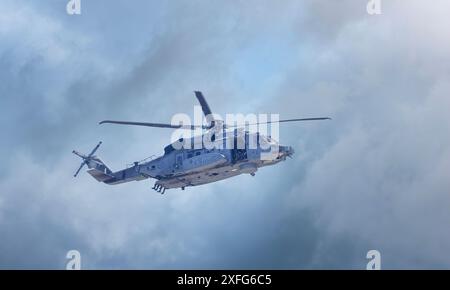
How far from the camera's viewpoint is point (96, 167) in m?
116

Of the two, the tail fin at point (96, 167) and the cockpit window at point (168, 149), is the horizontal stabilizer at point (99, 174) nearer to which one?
the tail fin at point (96, 167)

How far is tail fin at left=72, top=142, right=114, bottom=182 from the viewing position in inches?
4564

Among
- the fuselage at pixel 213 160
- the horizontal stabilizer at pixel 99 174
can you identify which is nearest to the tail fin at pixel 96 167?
the horizontal stabilizer at pixel 99 174

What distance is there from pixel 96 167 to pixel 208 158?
55.9 ft

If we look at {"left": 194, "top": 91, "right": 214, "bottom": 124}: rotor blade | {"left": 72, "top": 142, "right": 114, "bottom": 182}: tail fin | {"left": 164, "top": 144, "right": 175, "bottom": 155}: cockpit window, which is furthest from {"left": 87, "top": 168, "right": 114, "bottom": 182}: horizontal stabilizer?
{"left": 194, "top": 91, "right": 214, "bottom": 124}: rotor blade

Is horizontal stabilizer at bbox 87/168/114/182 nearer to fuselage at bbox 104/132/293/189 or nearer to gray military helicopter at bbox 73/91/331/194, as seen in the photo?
gray military helicopter at bbox 73/91/331/194

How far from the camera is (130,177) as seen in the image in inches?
4542
